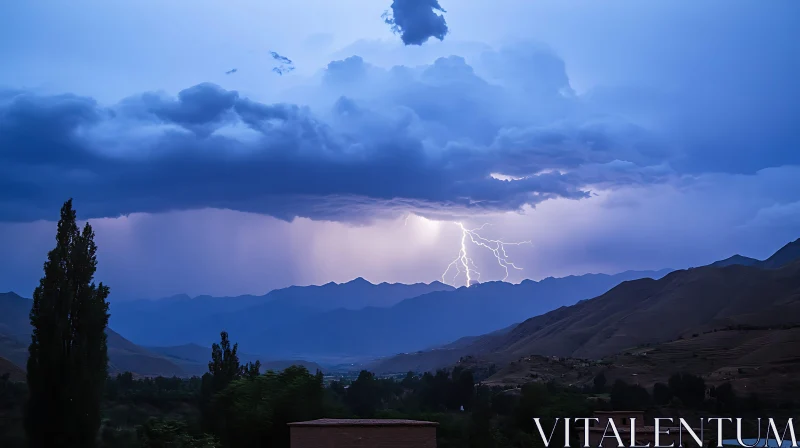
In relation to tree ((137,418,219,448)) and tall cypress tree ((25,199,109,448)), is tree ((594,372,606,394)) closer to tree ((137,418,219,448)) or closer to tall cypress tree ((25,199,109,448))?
tree ((137,418,219,448))

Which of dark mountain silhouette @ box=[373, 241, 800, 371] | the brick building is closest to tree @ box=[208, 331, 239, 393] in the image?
the brick building

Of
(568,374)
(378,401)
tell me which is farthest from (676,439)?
(568,374)

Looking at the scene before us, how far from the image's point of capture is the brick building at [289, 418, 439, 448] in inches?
849

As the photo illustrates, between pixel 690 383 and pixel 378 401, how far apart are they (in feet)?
87.0

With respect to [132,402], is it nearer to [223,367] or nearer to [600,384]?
[223,367]

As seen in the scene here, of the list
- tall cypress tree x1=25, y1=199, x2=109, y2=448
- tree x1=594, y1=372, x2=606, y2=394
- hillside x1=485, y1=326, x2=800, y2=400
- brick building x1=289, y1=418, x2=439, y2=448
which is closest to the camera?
brick building x1=289, y1=418, x2=439, y2=448

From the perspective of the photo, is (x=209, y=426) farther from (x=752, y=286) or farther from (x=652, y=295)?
(x=652, y=295)

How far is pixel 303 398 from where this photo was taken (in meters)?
35.3

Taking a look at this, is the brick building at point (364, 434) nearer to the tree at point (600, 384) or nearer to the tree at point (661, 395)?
the tree at point (661, 395)

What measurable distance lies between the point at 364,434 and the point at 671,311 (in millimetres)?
123323

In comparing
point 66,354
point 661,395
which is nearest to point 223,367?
point 66,354

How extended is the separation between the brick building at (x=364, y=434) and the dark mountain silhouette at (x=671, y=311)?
8960cm

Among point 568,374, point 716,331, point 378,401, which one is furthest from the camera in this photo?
point 716,331

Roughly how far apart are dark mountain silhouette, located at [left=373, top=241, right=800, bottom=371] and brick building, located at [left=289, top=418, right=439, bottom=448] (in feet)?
294
